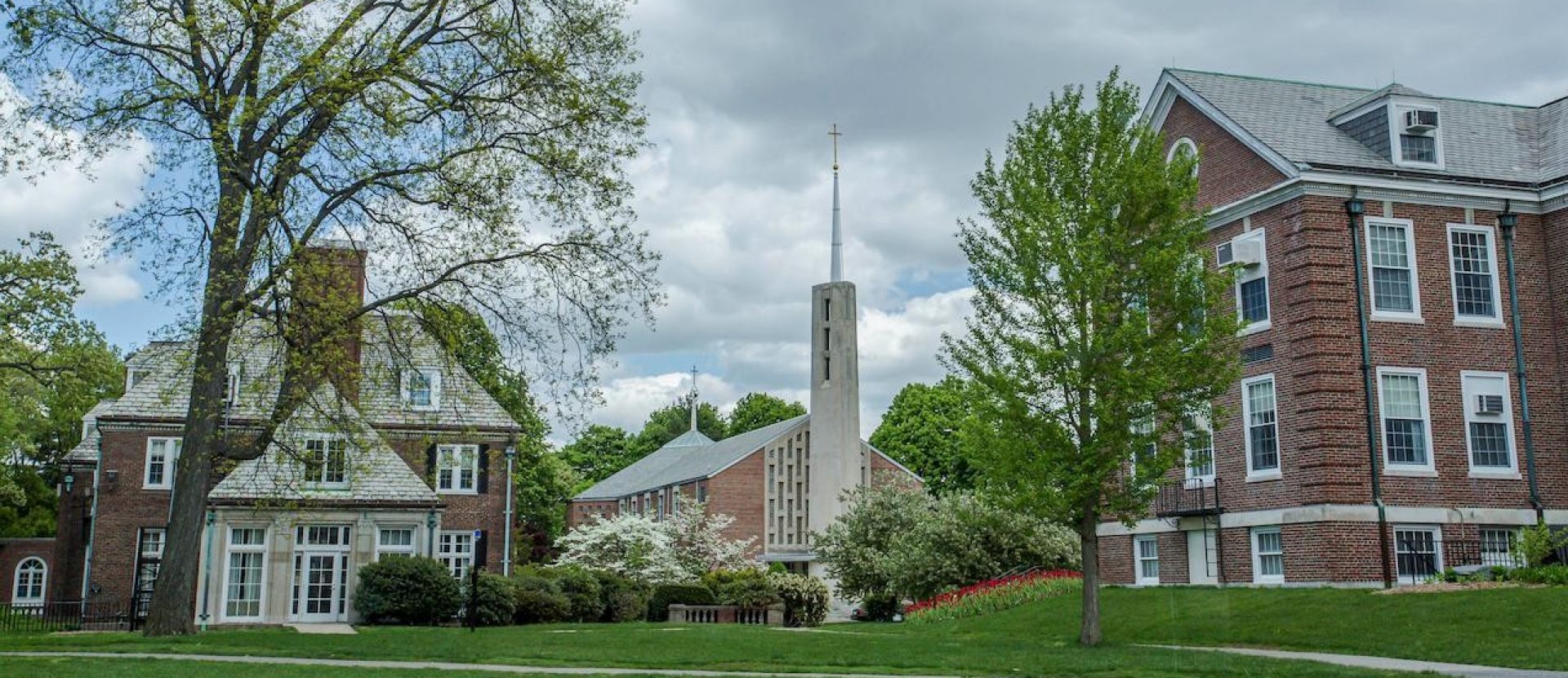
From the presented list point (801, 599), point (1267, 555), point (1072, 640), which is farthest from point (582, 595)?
point (1267, 555)

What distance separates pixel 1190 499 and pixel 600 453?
3243 inches

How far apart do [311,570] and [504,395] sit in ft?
45.1

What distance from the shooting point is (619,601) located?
38000mm

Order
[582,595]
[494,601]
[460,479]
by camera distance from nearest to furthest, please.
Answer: [494,601], [582,595], [460,479]

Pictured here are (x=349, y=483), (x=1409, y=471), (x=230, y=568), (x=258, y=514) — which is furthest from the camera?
(x=230, y=568)

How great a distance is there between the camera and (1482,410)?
88.0 feet

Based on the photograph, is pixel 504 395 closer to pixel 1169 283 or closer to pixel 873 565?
pixel 1169 283

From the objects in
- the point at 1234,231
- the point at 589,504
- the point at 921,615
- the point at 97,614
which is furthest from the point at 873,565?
the point at 589,504

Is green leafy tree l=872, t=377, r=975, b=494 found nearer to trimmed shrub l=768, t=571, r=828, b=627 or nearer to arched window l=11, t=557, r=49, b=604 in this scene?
trimmed shrub l=768, t=571, r=828, b=627

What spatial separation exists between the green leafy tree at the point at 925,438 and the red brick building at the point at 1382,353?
48348 mm

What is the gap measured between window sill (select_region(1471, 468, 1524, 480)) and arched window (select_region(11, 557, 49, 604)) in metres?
58.3

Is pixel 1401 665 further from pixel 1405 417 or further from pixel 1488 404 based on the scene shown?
pixel 1488 404

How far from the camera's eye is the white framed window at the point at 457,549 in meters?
40.8

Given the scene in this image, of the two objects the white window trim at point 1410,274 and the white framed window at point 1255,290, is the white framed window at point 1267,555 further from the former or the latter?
the white window trim at point 1410,274
